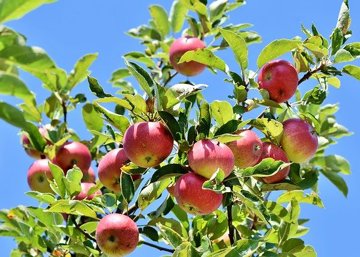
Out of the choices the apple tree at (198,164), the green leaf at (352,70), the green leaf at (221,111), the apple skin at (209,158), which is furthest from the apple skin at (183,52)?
the apple skin at (209,158)

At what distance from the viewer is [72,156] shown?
3736 mm

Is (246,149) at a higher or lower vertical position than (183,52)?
lower

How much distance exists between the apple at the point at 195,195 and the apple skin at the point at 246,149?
8.0 inches

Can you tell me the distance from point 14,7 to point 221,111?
1.32 metres

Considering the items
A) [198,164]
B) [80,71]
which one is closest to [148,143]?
[198,164]

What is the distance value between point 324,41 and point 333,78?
205mm

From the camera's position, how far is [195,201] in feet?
8.43

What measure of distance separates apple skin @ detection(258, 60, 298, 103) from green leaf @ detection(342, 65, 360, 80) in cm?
25

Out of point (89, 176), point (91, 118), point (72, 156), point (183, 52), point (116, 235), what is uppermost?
point (183, 52)

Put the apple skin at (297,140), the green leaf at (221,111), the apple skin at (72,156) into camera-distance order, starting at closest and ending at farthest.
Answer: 1. the green leaf at (221,111)
2. the apple skin at (297,140)
3. the apple skin at (72,156)

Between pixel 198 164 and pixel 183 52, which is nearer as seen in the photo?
pixel 198 164

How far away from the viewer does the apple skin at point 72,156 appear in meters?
3.74

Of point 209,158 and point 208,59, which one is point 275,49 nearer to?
point 208,59

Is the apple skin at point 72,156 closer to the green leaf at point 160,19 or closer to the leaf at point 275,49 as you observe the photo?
the leaf at point 275,49
